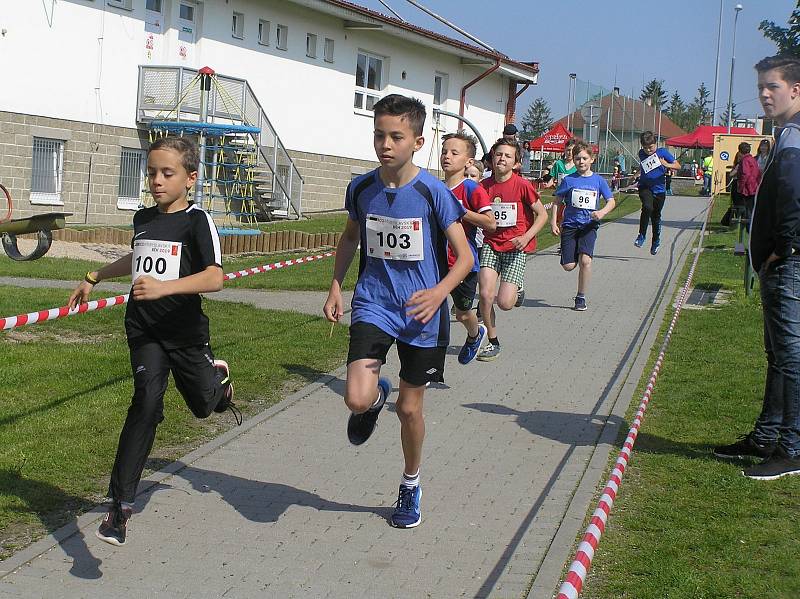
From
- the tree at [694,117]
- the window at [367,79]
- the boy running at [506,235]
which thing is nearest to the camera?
the boy running at [506,235]

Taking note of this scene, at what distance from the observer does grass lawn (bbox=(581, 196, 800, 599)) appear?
4.91 meters

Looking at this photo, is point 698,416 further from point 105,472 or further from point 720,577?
point 105,472

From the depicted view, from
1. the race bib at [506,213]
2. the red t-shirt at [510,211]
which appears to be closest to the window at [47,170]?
the red t-shirt at [510,211]

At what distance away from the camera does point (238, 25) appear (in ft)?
94.6

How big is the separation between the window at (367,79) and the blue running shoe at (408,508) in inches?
1152

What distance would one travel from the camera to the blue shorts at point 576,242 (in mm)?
13633

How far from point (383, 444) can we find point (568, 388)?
2.60 meters

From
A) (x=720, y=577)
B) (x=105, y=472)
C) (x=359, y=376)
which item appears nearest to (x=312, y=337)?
(x=105, y=472)

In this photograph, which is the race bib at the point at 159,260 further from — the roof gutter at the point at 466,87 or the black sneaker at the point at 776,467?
the roof gutter at the point at 466,87

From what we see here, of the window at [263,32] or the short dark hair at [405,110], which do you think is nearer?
the short dark hair at [405,110]

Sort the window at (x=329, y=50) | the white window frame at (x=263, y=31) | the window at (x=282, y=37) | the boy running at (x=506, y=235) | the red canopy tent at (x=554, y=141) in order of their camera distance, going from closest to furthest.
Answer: the boy running at (x=506, y=235)
the white window frame at (x=263, y=31)
the window at (x=282, y=37)
the window at (x=329, y=50)
the red canopy tent at (x=554, y=141)

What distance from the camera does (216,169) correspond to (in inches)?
1078

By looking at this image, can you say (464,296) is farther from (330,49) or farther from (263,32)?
(330,49)

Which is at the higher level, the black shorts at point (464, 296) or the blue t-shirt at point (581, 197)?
the blue t-shirt at point (581, 197)
